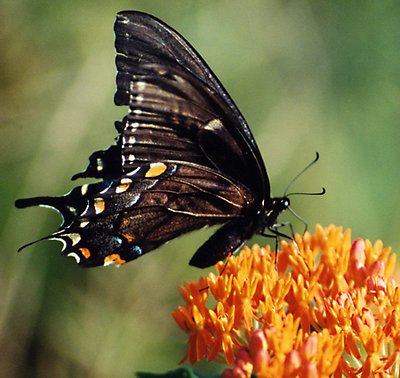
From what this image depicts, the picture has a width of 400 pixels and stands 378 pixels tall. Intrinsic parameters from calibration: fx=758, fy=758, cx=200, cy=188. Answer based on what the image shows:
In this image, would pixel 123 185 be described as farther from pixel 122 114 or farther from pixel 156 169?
pixel 122 114

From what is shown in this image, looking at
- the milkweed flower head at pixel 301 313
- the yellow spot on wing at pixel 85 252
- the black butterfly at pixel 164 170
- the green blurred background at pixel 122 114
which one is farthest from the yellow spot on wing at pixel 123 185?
the green blurred background at pixel 122 114

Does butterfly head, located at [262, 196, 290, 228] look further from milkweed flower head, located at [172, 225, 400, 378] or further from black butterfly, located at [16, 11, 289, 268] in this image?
milkweed flower head, located at [172, 225, 400, 378]

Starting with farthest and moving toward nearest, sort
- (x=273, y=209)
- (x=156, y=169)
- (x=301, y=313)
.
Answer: (x=273, y=209), (x=156, y=169), (x=301, y=313)

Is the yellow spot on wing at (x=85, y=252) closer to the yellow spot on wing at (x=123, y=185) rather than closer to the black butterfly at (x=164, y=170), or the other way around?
the black butterfly at (x=164, y=170)

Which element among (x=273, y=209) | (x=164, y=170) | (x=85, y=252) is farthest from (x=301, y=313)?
(x=85, y=252)

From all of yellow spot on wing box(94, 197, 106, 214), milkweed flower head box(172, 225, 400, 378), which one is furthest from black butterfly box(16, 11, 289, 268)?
milkweed flower head box(172, 225, 400, 378)

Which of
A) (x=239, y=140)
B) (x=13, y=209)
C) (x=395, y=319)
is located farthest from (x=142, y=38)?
(x=13, y=209)
